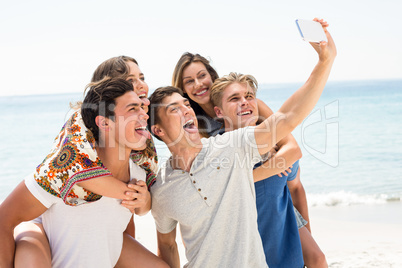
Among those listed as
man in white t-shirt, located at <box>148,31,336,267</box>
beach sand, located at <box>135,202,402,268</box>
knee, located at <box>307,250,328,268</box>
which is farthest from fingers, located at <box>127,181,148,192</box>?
beach sand, located at <box>135,202,402,268</box>

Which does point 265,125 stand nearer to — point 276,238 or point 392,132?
point 276,238

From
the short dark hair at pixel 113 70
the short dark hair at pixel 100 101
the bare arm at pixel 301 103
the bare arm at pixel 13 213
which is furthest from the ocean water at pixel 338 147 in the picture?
the bare arm at pixel 301 103

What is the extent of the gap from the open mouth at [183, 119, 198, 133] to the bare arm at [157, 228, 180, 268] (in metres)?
0.79

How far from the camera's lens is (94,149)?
2.96 m

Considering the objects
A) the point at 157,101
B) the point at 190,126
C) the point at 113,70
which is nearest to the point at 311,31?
the point at 190,126

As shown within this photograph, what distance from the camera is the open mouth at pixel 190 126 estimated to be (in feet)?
10.4

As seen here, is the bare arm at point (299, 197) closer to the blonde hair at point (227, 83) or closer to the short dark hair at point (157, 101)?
the blonde hair at point (227, 83)

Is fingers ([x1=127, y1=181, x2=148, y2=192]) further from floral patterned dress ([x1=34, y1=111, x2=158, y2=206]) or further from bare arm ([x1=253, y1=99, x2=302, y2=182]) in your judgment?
bare arm ([x1=253, y1=99, x2=302, y2=182])

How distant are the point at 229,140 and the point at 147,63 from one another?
3559 centimetres

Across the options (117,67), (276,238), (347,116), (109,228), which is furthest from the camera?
(347,116)

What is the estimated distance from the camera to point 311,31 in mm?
2443

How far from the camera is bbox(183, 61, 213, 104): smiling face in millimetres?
4297

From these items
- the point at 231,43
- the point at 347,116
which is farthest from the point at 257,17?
the point at 347,116

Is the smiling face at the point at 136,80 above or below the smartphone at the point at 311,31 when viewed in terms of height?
below
